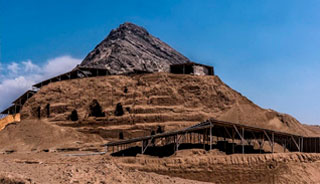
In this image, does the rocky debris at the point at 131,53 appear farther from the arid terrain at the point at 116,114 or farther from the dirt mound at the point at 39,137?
the dirt mound at the point at 39,137

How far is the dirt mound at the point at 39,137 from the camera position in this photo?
3306cm

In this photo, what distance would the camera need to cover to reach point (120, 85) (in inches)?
1588

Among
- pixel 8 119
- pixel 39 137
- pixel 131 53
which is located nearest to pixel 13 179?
pixel 39 137

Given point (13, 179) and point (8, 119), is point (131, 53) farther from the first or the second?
point (13, 179)

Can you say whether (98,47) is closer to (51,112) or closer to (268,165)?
(51,112)

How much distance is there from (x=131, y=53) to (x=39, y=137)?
29718mm

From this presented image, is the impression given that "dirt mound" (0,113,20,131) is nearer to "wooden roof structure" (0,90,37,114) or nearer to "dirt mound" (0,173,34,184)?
"wooden roof structure" (0,90,37,114)

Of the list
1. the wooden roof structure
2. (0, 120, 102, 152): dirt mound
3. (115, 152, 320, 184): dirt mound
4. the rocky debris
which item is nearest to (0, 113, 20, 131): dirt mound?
the wooden roof structure

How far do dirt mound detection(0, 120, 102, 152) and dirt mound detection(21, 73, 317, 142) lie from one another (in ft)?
6.34

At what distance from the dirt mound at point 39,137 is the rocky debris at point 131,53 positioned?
20.5 meters

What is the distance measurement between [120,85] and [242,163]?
2455cm

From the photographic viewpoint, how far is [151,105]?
36.8 metres

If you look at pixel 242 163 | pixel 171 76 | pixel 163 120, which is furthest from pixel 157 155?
pixel 171 76

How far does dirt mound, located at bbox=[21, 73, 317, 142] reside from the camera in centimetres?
3497
